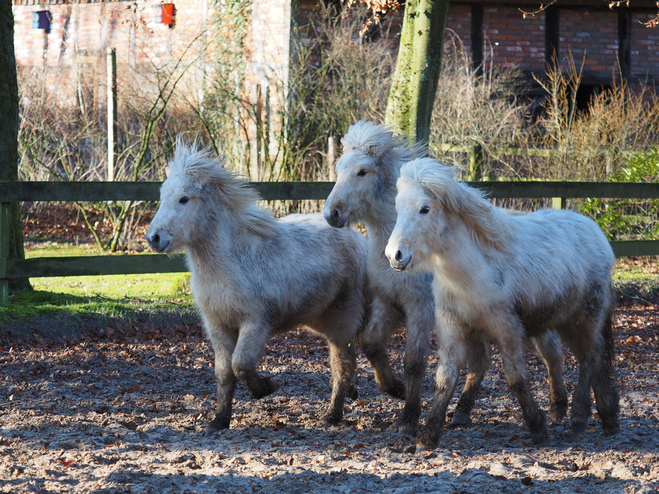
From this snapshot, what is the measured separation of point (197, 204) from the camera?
16.5 feet

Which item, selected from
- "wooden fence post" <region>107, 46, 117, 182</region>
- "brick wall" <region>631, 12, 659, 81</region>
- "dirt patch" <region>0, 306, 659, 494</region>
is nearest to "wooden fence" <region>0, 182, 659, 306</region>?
"dirt patch" <region>0, 306, 659, 494</region>

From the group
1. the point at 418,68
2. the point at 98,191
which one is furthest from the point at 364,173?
the point at 418,68

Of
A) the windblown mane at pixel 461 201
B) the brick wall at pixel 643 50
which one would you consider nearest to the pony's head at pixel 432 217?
the windblown mane at pixel 461 201

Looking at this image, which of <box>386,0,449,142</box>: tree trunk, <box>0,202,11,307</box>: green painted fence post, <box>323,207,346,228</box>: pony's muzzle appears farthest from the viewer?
<box>386,0,449,142</box>: tree trunk

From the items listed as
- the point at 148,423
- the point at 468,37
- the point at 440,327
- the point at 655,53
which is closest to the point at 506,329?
the point at 440,327

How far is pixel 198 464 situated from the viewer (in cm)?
408

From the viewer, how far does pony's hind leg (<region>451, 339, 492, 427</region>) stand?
5.13 meters

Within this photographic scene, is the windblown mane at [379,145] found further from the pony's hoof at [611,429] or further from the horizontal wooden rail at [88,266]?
the horizontal wooden rail at [88,266]

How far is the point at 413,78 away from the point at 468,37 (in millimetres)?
7697

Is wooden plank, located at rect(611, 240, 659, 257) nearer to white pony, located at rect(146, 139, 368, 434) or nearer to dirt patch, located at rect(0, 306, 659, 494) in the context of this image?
dirt patch, located at rect(0, 306, 659, 494)

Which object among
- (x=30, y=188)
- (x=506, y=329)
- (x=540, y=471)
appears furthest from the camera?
(x=30, y=188)

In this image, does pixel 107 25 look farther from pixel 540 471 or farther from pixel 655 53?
pixel 540 471

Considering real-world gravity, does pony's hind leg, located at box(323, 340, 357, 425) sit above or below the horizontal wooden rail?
below

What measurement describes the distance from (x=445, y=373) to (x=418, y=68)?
5391 mm
